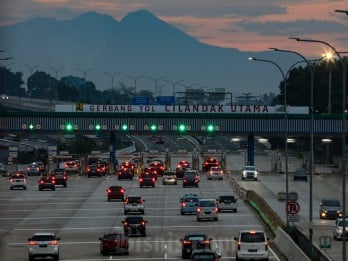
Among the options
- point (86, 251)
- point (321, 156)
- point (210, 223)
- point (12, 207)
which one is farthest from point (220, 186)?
point (321, 156)

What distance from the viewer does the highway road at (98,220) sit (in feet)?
176

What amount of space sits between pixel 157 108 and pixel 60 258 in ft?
259

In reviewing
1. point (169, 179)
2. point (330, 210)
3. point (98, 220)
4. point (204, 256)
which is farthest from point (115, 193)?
point (204, 256)

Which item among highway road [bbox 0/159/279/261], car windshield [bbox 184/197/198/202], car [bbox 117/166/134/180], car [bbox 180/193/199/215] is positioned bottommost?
highway road [bbox 0/159/279/261]

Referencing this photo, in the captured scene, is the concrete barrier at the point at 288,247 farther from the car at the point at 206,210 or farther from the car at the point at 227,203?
the car at the point at 227,203

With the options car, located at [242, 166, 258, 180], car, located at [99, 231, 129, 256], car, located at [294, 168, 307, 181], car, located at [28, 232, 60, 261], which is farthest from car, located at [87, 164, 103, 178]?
car, located at [28, 232, 60, 261]

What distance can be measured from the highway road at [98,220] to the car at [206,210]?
65 cm

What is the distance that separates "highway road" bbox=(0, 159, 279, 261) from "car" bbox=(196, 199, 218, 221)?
0.65 metres

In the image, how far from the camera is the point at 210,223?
69.1m

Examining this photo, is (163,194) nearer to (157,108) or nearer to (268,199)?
(268,199)

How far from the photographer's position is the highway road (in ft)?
176

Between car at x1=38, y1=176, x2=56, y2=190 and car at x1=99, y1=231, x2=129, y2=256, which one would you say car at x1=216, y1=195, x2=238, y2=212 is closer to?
car at x1=99, y1=231, x2=129, y2=256

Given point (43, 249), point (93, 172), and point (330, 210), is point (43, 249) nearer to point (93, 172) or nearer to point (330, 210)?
point (330, 210)

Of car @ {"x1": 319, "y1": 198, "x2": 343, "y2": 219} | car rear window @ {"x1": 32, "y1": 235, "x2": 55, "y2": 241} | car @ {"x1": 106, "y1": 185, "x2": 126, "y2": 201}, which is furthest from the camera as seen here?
car @ {"x1": 106, "y1": 185, "x2": 126, "y2": 201}
